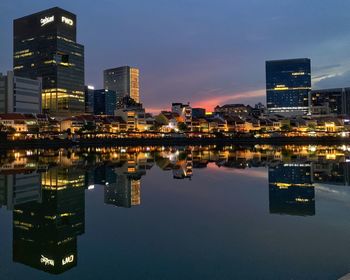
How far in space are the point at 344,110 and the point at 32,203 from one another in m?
176

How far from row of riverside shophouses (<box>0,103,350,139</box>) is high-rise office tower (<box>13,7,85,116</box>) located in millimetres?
28505

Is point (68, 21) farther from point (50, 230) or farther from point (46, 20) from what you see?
point (50, 230)

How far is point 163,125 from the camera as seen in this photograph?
125188 mm

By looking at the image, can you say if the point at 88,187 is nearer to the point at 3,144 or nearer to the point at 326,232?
the point at 326,232

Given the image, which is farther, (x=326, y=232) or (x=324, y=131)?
(x=324, y=131)

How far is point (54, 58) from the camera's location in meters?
142

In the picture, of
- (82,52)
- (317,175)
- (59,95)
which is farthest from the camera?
(82,52)

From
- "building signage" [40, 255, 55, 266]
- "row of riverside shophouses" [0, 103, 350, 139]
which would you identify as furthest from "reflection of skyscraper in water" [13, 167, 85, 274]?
"row of riverside shophouses" [0, 103, 350, 139]

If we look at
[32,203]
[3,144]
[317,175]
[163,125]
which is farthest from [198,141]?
[32,203]

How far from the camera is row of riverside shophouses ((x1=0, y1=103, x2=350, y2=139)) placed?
9662 centimetres

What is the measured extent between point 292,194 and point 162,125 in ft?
356

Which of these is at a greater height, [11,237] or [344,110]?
[344,110]

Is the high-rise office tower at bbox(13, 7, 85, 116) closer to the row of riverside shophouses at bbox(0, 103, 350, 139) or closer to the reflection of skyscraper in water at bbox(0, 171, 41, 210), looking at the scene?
the row of riverside shophouses at bbox(0, 103, 350, 139)

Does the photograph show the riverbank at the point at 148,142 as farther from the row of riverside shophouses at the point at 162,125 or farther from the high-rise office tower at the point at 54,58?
the high-rise office tower at the point at 54,58
